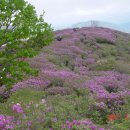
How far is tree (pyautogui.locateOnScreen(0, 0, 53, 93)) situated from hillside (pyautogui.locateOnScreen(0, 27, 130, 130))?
1356 mm

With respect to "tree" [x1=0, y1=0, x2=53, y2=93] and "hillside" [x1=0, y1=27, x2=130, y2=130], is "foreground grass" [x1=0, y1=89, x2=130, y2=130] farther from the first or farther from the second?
"tree" [x1=0, y1=0, x2=53, y2=93]

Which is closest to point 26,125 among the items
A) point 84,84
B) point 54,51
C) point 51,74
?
point 84,84

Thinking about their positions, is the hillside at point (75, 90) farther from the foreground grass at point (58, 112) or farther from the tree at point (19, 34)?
the tree at point (19, 34)

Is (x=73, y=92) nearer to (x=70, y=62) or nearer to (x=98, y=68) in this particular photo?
(x=98, y=68)

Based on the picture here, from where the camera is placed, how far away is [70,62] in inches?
1046

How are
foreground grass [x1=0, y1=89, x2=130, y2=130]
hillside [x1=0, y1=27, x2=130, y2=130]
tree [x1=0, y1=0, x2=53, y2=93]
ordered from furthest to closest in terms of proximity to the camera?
tree [x1=0, y1=0, x2=53, y2=93], hillside [x1=0, y1=27, x2=130, y2=130], foreground grass [x1=0, y1=89, x2=130, y2=130]

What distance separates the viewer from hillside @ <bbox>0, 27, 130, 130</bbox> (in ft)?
38.0

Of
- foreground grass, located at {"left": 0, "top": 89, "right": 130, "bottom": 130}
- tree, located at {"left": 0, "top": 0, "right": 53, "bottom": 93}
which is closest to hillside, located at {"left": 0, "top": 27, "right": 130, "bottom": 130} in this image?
foreground grass, located at {"left": 0, "top": 89, "right": 130, "bottom": 130}

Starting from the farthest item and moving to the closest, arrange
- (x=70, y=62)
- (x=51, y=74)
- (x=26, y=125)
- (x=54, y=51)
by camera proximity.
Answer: (x=54, y=51) < (x=70, y=62) < (x=51, y=74) < (x=26, y=125)

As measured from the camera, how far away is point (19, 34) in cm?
1312

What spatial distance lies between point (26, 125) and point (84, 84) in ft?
27.7

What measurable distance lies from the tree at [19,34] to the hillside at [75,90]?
1356 mm

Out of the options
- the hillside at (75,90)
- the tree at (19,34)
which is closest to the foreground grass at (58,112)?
the hillside at (75,90)

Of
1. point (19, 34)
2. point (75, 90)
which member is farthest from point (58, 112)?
point (75, 90)
